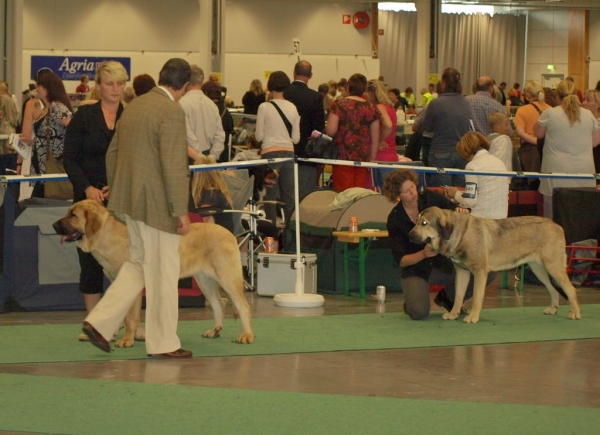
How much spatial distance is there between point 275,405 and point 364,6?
83.0 feet

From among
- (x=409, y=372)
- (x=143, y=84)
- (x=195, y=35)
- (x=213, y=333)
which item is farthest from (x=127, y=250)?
(x=195, y=35)

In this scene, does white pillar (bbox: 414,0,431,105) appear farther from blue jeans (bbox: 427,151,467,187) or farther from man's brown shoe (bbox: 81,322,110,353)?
man's brown shoe (bbox: 81,322,110,353)

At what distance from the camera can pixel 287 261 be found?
27.1 ft

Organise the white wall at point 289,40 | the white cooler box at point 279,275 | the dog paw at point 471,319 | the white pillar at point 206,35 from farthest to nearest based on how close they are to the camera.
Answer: the white wall at point 289,40
the white pillar at point 206,35
the white cooler box at point 279,275
the dog paw at point 471,319

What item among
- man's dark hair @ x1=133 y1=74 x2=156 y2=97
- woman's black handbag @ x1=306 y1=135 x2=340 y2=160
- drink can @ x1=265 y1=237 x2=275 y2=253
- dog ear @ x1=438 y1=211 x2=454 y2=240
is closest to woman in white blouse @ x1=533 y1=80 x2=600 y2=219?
woman's black handbag @ x1=306 y1=135 x2=340 y2=160

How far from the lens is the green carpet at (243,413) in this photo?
425cm

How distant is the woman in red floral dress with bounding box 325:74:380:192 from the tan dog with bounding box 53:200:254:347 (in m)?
3.39

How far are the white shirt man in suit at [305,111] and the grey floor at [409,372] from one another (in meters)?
3.47

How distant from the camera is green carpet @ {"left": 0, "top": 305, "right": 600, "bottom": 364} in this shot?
5.93 m

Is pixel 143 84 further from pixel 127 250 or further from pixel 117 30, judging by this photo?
pixel 117 30

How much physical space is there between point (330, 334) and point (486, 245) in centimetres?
132

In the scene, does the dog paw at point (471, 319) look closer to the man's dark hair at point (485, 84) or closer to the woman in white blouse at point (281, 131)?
the woman in white blouse at point (281, 131)

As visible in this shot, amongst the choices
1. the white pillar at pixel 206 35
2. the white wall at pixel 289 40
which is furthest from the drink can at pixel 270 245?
the white wall at pixel 289 40

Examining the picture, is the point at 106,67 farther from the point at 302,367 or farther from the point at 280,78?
the point at 280,78
